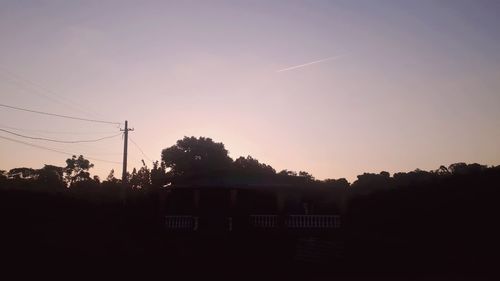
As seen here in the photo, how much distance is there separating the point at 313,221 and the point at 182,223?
7911 millimetres

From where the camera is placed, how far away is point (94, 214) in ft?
98.8

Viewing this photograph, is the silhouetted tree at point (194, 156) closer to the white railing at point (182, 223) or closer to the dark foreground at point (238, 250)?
the dark foreground at point (238, 250)

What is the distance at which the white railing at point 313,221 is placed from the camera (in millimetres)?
23772

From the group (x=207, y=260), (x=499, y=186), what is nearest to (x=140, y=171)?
(x=207, y=260)

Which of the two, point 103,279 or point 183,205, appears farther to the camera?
point 183,205

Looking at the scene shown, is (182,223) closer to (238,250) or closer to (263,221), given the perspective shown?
(238,250)

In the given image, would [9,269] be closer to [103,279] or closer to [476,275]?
[103,279]

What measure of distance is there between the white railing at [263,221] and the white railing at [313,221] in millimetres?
818

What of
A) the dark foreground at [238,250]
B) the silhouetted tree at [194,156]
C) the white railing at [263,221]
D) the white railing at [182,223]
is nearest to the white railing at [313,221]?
the dark foreground at [238,250]

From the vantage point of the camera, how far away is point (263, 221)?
78.8ft

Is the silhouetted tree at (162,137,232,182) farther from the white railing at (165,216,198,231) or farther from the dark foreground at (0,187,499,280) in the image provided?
the white railing at (165,216,198,231)

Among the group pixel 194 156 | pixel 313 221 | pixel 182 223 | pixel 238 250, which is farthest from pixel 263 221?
pixel 194 156

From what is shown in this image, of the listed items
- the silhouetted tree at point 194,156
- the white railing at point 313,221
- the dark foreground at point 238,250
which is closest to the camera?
the dark foreground at point 238,250

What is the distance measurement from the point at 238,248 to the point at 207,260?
5.77ft
